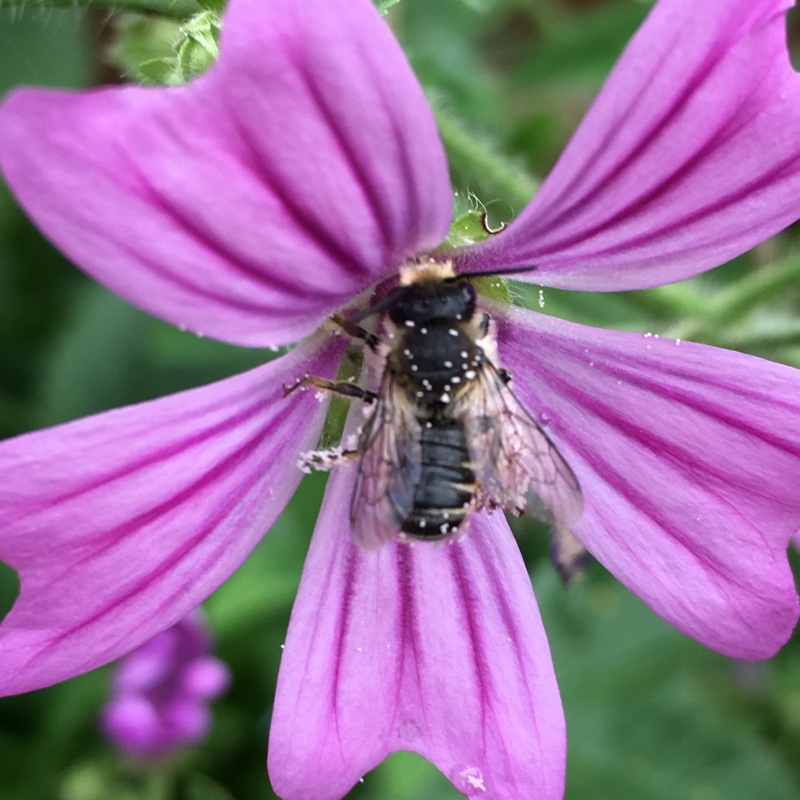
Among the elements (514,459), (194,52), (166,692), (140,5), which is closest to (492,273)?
(514,459)

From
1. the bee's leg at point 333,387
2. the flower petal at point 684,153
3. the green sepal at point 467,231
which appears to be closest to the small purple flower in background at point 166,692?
the bee's leg at point 333,387

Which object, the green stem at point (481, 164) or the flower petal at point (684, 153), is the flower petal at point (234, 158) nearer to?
the flower petal at point (684, 153)

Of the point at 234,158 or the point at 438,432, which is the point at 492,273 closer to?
the point at 438,432

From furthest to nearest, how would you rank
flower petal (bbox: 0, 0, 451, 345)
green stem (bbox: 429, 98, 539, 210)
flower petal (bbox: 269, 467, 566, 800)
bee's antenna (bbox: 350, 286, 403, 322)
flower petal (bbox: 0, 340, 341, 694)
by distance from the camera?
green stem (bbox: 429, 98, 539, 210), flower petal (bbox: 269, 467, 566, 800), bee's antenna (bbox: 350, 286, 403, 322), flower petal (bbox: 0, 340, 341, 694), flower petal (bbox: 0, 0, 451, 345)

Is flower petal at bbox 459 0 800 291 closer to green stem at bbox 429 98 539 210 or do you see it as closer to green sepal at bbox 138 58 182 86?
green sepal at bbox 138 58 182 86

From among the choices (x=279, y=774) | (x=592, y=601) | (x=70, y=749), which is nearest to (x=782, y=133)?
(x=279, y=774)

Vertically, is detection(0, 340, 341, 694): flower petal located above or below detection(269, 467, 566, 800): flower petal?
above

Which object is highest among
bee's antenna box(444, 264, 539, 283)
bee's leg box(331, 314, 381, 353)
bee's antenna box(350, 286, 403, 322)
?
bee's antenna box(444, 264, 539, 283)

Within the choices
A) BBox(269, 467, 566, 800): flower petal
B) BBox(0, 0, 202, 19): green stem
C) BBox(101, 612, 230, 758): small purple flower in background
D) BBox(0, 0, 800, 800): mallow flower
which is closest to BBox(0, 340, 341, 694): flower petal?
BBox(0, 0, 800, 800): mallow flower
